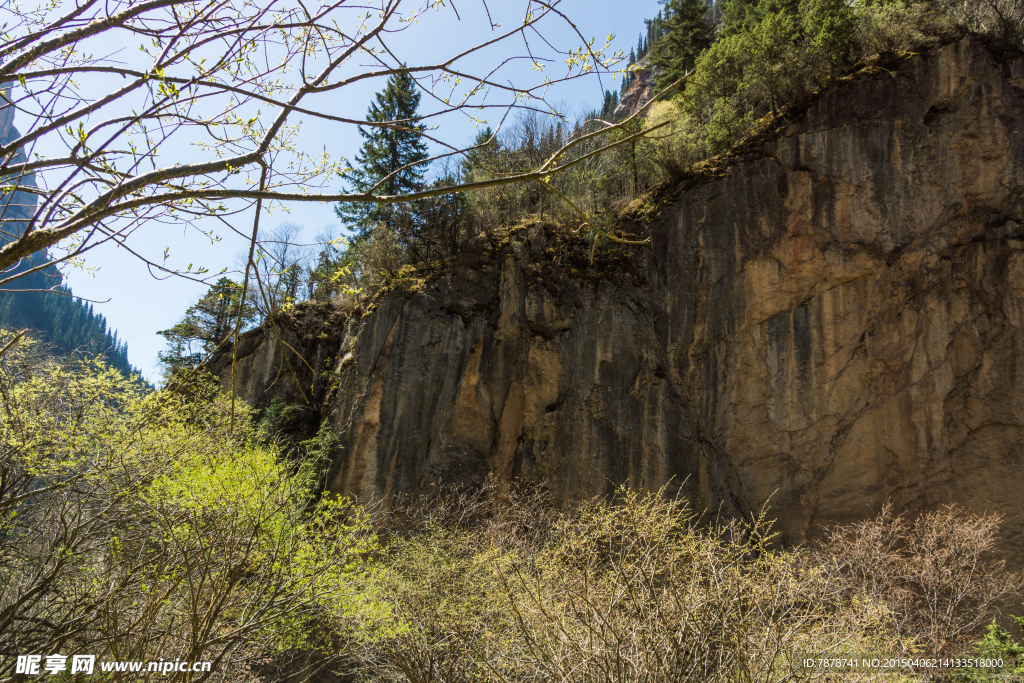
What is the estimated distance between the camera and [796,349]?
13.4 metres

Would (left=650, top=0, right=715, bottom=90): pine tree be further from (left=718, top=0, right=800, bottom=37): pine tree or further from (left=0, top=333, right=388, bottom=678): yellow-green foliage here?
(left=0, top=333, right=388, bottom=678): yellow-green foliage

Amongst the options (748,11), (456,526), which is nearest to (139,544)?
(456,526)

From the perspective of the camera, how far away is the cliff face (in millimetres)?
12539

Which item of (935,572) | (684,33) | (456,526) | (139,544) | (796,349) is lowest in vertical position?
(935,572)

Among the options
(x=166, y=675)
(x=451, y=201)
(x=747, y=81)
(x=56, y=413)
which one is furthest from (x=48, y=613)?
(x=747, y=81)

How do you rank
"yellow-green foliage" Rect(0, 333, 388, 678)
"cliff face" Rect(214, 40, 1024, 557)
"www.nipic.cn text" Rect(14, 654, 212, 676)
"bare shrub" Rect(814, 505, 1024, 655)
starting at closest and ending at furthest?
1. "www.nipic.cn text" Rect(14, 654, 212, 676)
2. "yellow-green foliage" Rect(0, 333, 388, 678)
3. "bare shrub" Rect(814, 505, 1024, 655)
4. "cliff face" Rect(214, 40, 1024, 557)

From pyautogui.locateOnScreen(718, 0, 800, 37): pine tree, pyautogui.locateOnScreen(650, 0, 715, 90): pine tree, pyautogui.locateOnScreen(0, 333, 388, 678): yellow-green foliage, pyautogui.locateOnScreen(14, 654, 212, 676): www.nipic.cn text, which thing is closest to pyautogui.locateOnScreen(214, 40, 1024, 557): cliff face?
pyautogui.locateOnScreen(0, 333, 388, 678): yellow-green foliage

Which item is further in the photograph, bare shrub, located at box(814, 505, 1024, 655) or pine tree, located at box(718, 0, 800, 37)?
pine tree, located at box(718, 0, 800, 37)

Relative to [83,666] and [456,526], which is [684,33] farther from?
[83,666]

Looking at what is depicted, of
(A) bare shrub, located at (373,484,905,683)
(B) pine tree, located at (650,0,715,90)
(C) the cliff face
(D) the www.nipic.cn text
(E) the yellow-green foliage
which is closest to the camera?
(D) the www.nipic.cn text

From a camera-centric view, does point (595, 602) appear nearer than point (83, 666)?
No

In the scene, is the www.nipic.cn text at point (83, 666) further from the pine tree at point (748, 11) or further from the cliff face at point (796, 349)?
the pine tree at point (748, 11)

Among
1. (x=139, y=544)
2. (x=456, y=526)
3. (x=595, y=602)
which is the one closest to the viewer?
(x=595, y=602)

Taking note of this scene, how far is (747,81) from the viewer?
635 inches
